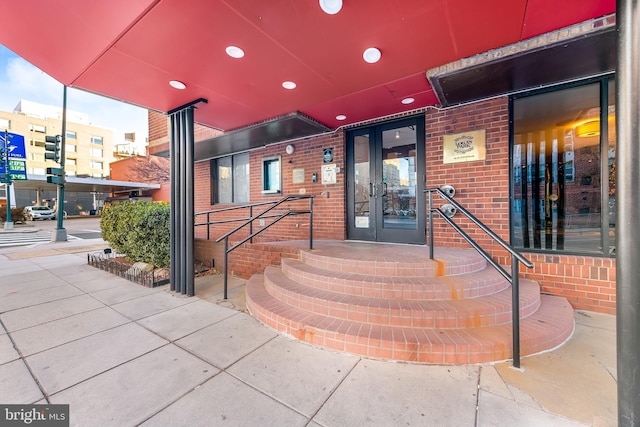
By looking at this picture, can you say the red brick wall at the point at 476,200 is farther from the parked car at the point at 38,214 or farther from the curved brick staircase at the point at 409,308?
the parked car at the point at 38,214

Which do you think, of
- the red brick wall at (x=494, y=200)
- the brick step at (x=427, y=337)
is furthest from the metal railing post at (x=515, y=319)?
the red brick wall at (x=494, y=200)

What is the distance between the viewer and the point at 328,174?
5.34 m

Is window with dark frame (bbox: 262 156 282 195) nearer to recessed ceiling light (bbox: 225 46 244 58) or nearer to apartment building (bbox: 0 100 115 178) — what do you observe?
recessed ceiling light (bbox: 225 46 244 58)

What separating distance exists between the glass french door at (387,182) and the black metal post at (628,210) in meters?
2.99

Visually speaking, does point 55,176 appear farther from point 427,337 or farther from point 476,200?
point 476,200

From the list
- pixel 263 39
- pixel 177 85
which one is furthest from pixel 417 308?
pixel 177 85

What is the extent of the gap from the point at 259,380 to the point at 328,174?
13.2ft

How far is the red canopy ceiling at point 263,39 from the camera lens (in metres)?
2.18

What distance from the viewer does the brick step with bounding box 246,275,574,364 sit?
217cm

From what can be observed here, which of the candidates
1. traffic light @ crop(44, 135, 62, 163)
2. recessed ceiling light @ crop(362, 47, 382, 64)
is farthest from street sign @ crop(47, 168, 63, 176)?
recessed ceiling light @ crop(362, 47, 382, 64)

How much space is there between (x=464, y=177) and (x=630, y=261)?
109 inches

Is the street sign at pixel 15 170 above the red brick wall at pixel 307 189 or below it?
above

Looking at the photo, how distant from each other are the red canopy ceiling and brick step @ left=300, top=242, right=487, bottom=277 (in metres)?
2.29

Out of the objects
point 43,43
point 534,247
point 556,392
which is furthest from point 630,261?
point 43,43
